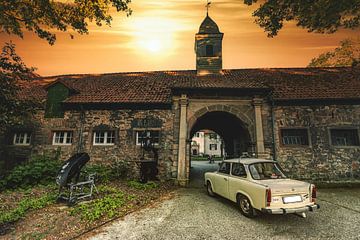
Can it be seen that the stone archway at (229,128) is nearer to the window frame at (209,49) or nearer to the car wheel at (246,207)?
the window frame at (209,49)

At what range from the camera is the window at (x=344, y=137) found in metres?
10.1

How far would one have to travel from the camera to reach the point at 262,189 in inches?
178

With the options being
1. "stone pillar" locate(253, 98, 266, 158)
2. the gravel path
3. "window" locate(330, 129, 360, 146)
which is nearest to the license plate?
A: the gravel path

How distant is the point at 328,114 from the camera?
10.3 metres

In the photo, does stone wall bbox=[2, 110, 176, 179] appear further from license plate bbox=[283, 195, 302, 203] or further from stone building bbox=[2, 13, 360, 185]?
license plate bbox=[283, 195, 302, 203]

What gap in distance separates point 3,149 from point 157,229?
12299 millimetres

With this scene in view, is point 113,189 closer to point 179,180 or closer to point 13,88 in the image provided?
point 179,180

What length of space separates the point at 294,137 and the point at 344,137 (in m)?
2.76

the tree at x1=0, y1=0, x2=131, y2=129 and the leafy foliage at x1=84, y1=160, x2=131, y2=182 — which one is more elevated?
the tree at x1=0, y1=0, x2=131, y2=129

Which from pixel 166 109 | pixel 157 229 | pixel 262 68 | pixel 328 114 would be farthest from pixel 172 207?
pixel 262 68

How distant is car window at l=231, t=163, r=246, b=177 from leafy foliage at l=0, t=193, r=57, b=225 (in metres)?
6.62

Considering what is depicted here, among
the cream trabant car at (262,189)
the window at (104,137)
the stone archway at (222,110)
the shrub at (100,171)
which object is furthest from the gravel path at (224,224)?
the window at (104,137)

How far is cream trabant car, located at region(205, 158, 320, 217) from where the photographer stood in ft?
14.6

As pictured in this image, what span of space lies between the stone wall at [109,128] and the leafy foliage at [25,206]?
3.85 metres
